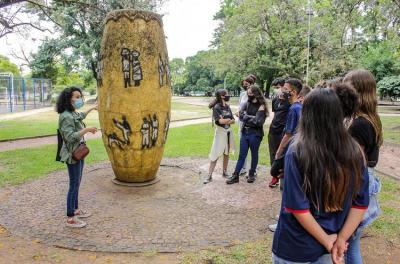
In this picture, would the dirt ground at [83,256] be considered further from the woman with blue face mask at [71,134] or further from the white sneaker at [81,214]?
the white sneaker at [81,214]

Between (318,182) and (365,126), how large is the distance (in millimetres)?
1186

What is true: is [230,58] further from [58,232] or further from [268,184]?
[58,232]

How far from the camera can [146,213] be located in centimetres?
578

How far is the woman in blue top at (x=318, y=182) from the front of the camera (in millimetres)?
2230

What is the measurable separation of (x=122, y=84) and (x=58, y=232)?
2801 millimetres

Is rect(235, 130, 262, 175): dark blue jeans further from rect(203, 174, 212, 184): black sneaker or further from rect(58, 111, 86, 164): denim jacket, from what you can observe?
rect(58, 111, 86, 164): denim jacket

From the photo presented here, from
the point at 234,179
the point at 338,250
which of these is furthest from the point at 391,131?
the point at 338,250

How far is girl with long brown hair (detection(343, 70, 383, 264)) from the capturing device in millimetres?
3086

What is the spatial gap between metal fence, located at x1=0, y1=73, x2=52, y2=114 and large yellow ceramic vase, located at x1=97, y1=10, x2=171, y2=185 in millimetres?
21164

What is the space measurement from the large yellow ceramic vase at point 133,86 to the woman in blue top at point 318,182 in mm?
4683

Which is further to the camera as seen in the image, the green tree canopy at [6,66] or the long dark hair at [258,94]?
the green tree canopy at [6,66]

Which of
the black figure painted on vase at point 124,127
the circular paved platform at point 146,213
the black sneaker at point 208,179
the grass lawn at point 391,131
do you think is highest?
the black figure painted on vase at point 124,127

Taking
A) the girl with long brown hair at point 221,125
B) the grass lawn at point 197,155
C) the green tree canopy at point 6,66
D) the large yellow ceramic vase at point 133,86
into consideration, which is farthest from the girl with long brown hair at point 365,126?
the green tree canopy at point 6,66

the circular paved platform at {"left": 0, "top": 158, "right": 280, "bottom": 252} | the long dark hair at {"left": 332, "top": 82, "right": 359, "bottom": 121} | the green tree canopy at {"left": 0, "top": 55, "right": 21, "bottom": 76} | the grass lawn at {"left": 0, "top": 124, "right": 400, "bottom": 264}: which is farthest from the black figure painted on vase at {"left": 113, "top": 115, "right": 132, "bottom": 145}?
the green tree canopy at {"left": 0, "top": 55, "right": 21, "bottom": 76}
